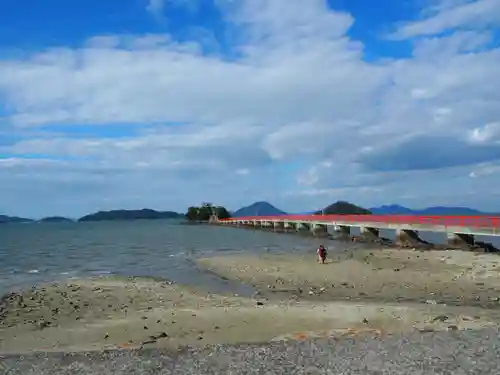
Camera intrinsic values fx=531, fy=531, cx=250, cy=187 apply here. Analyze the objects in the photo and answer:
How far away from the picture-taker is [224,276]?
78.9ft

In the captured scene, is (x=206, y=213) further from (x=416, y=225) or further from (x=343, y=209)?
(x=416, y=225)

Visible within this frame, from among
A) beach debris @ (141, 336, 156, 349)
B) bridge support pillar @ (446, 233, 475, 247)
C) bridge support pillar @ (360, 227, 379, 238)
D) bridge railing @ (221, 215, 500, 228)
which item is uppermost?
bridge railing @ (221, 215, 500, 228)

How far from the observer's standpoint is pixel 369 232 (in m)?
50.0

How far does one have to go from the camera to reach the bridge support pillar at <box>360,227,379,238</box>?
4950 centimetres

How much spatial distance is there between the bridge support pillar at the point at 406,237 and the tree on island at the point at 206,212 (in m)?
135

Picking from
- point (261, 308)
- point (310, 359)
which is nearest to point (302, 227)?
point (261, 308)

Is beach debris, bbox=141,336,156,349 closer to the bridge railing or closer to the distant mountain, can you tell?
the bridge railing

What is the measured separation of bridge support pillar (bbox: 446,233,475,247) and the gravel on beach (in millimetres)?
26839

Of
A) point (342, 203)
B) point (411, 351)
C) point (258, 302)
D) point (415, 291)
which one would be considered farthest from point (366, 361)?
point (342, 203)

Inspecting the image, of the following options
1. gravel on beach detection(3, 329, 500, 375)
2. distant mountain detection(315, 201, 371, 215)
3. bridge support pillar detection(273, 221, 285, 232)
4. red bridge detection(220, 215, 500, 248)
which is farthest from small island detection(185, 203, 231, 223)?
gravel on beach detection(3, 329, 500, 375)

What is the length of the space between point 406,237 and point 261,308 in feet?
96.9

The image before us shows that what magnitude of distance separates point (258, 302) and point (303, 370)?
845cm

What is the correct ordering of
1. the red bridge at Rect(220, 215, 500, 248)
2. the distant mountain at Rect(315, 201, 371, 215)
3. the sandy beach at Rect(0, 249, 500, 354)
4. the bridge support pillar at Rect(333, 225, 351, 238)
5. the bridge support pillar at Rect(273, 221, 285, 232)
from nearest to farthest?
1. the sandy beach at Rect(0, 249, 500, 354)
2. the red bridge at Rect(220, 215, 500, 248)
3. the bridge support pillar at Rect(333, 225, 351, 238)
4. the bridge support pillar at Rect(273, 221, 285, 232)
5. the distant mountain at Rect(315, 201, 371, 215)

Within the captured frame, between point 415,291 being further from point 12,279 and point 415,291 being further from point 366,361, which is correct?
point 12,279
